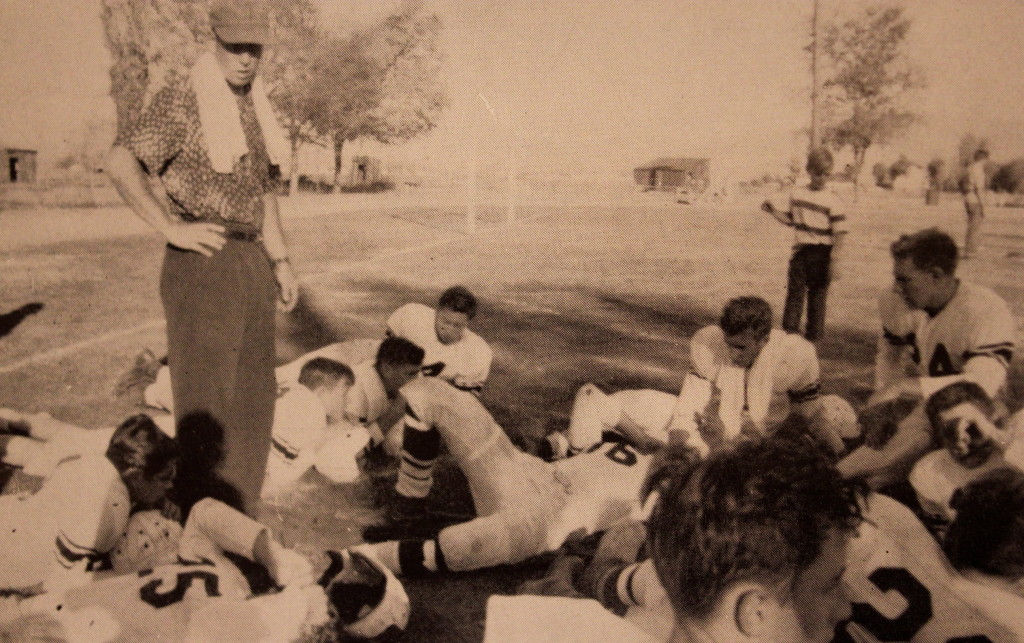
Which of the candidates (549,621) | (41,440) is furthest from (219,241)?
(549,621)

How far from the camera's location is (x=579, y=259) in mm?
2557

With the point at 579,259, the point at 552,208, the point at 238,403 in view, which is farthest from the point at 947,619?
the point at 238,403

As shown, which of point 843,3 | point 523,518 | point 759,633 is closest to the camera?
point 759,633

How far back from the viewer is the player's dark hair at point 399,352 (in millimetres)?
2576

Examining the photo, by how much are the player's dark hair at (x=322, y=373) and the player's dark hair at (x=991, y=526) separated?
183 cm

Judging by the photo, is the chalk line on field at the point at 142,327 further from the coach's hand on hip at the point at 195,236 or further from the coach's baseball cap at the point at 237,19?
the coach's baseball cap at the point at 237,19

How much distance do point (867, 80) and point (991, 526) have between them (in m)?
1.33

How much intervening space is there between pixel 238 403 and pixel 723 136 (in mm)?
1680

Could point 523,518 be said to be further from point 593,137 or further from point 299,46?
point 299,46

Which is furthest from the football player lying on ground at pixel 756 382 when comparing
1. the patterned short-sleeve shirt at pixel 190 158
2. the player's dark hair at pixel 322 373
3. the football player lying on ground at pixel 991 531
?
the patterned short-sleeve shirt at pixel 190 158

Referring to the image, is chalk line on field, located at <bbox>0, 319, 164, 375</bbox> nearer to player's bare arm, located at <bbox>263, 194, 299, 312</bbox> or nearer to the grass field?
the grass field

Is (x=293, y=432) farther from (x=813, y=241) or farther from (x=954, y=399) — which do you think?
(x=954, y=399)

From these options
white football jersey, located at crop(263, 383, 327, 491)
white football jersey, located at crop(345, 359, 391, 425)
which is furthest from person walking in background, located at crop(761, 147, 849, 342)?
white football jersey, located at crop(263, 383, 327, 491)

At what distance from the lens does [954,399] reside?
2393mm
